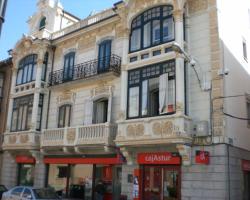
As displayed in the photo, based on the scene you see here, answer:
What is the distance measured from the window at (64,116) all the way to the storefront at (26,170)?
3472mm

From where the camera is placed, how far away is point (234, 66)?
693 inches

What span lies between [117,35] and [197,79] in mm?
6845

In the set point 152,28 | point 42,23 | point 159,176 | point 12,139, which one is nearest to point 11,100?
point 12,139

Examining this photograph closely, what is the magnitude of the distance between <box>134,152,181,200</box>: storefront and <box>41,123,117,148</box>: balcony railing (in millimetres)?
2235

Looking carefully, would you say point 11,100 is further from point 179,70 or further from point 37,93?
point 179,70

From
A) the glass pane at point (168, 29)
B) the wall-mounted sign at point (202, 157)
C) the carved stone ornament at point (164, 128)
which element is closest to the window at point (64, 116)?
the carved stone ornament at point (164, 128)

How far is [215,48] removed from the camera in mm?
16422

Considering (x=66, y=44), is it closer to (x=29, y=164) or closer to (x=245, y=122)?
(x=29, y=164)

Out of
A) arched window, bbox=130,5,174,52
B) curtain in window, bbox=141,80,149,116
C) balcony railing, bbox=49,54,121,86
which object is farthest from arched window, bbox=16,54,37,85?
curtain in window, bbox=141,80,149,116

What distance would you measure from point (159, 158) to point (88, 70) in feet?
26.5

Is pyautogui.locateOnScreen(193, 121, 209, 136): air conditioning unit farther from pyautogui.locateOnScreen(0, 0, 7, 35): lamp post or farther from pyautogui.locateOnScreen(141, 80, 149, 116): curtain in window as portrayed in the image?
pyautogui.locateOnScreen(0, 0, 7, 35): lamp post

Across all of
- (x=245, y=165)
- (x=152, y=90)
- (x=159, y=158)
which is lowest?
(x=245, y=165)

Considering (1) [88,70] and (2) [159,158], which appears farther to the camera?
(1) [88,70]

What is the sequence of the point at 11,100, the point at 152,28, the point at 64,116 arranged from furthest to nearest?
the point at 11,100, the point at 64,116, the point at 152,28
